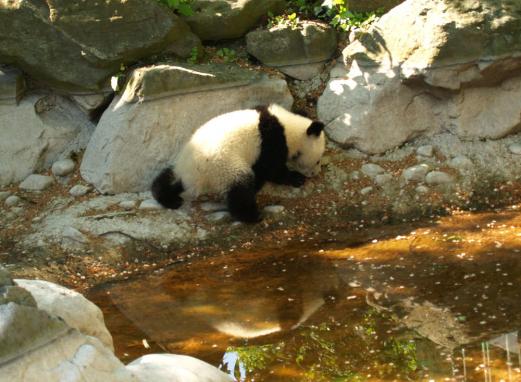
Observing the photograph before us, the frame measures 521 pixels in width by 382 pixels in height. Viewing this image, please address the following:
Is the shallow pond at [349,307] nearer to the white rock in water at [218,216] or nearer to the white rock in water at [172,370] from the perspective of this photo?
the white rock in water at [218,216]

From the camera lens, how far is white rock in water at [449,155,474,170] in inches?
308

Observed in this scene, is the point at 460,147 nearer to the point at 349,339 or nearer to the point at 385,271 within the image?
the point at 385,271

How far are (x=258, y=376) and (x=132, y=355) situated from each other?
39.3 inches

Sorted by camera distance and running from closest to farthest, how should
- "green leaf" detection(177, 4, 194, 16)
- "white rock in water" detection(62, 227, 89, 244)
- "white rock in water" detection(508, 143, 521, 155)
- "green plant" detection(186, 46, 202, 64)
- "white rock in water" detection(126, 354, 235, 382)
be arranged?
1. "white rock in water" detection(126, 354, 235, 382)
2. "white rock in water" detection(62, 227, 89, 244)
3. "white rock in water" detection(508, 143, 521, 155)
4. "green plant" detection(186, 46, 202, 64)
5. "green leaf" detection(177, 4, 194, 16)

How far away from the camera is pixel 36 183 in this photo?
8.10 meters

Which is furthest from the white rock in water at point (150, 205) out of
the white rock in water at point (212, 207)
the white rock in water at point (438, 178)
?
the white rock in water at point (438, 178)

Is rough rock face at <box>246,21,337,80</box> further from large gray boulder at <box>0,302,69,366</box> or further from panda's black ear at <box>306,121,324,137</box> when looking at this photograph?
large gray boulder at <box>0,302,69,366</box>

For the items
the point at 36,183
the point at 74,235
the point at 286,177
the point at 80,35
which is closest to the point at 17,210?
the point at 36,183

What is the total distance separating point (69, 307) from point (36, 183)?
183 inches

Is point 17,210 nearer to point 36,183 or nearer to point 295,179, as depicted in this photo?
point 36,183

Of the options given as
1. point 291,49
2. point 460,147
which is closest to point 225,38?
point 291,49

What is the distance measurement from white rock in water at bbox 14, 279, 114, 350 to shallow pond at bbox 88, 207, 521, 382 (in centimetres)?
124

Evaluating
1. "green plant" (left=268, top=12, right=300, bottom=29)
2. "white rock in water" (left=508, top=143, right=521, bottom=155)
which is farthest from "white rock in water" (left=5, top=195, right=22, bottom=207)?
"white rock in water" (left=508, top=143, right=521, bottom=155)

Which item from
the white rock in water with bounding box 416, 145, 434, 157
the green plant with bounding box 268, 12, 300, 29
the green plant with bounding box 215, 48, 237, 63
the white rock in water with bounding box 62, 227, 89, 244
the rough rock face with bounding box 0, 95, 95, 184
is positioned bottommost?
the white rock in water with bounding box 62, 227, 89, 244
